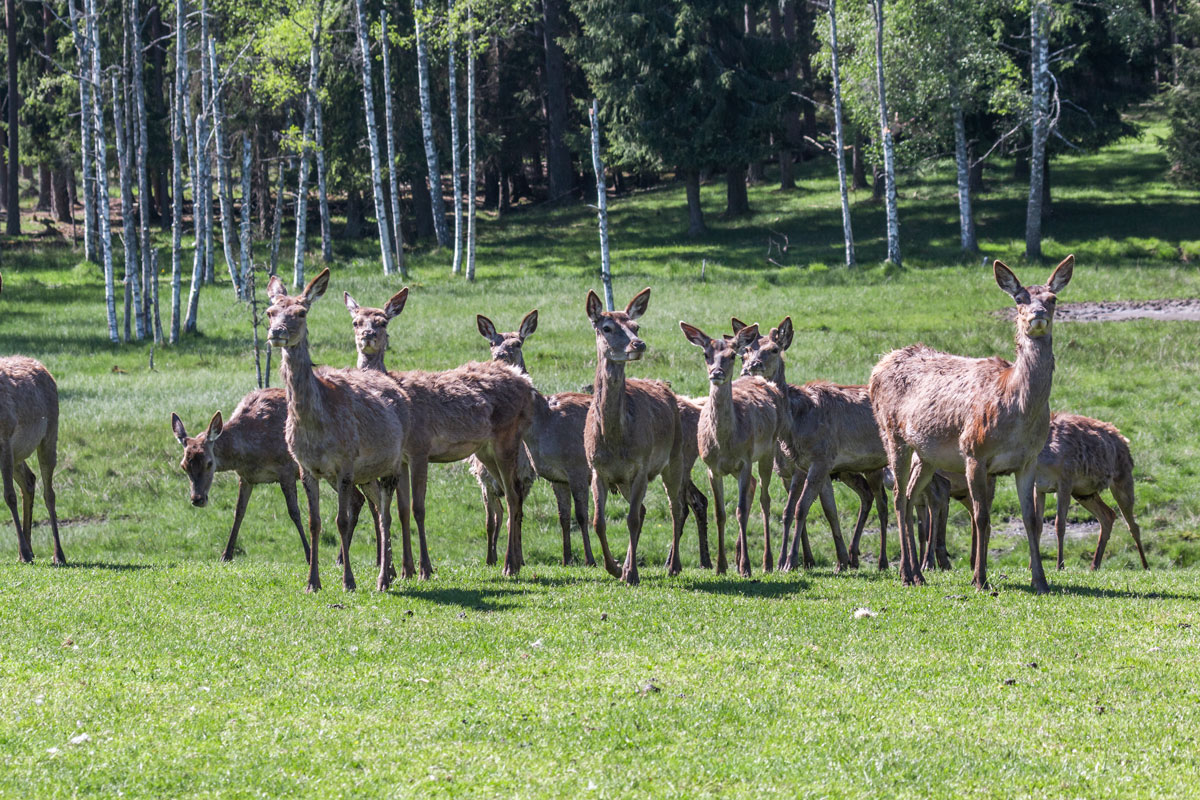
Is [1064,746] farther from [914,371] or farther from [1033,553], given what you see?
[914,371]

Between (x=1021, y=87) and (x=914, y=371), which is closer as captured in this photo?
(x=914, y=371)

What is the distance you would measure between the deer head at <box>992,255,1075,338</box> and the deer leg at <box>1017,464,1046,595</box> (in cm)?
139

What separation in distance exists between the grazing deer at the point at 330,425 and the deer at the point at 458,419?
501mm

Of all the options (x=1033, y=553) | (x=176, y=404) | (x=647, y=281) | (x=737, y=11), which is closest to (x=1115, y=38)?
(x=737, y=11)

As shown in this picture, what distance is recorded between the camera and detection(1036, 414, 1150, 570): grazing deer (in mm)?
16703

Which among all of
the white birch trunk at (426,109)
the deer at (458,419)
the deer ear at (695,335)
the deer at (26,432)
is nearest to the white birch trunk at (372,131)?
the white birch trunk at (426,109)

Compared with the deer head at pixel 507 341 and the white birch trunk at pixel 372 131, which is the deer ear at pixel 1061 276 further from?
the white birch trunk at pixel 372 131

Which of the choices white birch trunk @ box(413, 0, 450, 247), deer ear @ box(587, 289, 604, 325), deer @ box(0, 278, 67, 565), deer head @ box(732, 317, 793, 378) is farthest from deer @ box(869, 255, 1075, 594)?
white birch trunk @ box(413, 0, 450, 247)

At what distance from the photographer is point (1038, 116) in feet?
140

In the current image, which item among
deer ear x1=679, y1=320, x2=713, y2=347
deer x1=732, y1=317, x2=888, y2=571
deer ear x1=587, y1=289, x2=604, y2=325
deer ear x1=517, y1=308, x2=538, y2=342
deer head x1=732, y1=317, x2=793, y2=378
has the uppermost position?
deer ear x1=587, y1=289, x2=604, y2=325

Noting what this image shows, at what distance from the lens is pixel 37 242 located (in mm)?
54531

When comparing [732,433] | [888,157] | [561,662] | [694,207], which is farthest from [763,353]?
[694,207]

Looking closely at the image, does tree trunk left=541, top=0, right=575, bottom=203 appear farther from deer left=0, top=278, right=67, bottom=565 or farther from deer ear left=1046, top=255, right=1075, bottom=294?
deer ear left=1046, top=255, right=1075, bottom=294

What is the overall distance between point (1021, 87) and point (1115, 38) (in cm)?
364
